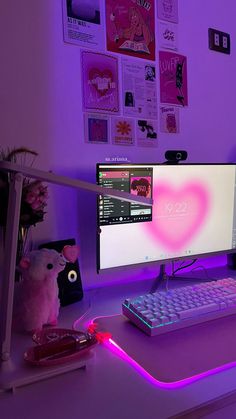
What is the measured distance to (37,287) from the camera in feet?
2.75

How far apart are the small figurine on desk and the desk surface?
0.19 metres

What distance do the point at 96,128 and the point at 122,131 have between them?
4.1 inches

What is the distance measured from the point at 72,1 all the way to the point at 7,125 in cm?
45

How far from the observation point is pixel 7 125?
1.02m

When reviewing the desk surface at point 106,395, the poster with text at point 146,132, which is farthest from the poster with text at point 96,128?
the desk surface at point 106,395

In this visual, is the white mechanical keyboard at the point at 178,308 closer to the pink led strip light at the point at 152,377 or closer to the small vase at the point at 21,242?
the pink led strip light at the point at 152,377

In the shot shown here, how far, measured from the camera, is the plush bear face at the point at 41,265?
2.70 ft

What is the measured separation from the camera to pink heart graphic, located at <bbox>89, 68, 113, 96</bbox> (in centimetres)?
113

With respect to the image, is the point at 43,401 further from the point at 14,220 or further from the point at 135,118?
the point at 135,118

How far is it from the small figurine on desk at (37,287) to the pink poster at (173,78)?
76cm

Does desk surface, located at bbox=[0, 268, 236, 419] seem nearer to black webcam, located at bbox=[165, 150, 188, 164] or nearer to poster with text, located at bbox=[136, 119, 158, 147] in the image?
black webcam, located at bbox=[165, 150, 188, 164]

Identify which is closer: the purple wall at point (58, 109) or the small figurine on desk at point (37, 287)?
the small figurine on desk at point (37, 287)

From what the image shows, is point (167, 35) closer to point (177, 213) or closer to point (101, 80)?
point (101, 80)

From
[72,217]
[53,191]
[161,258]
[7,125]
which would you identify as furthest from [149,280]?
[7,125]
